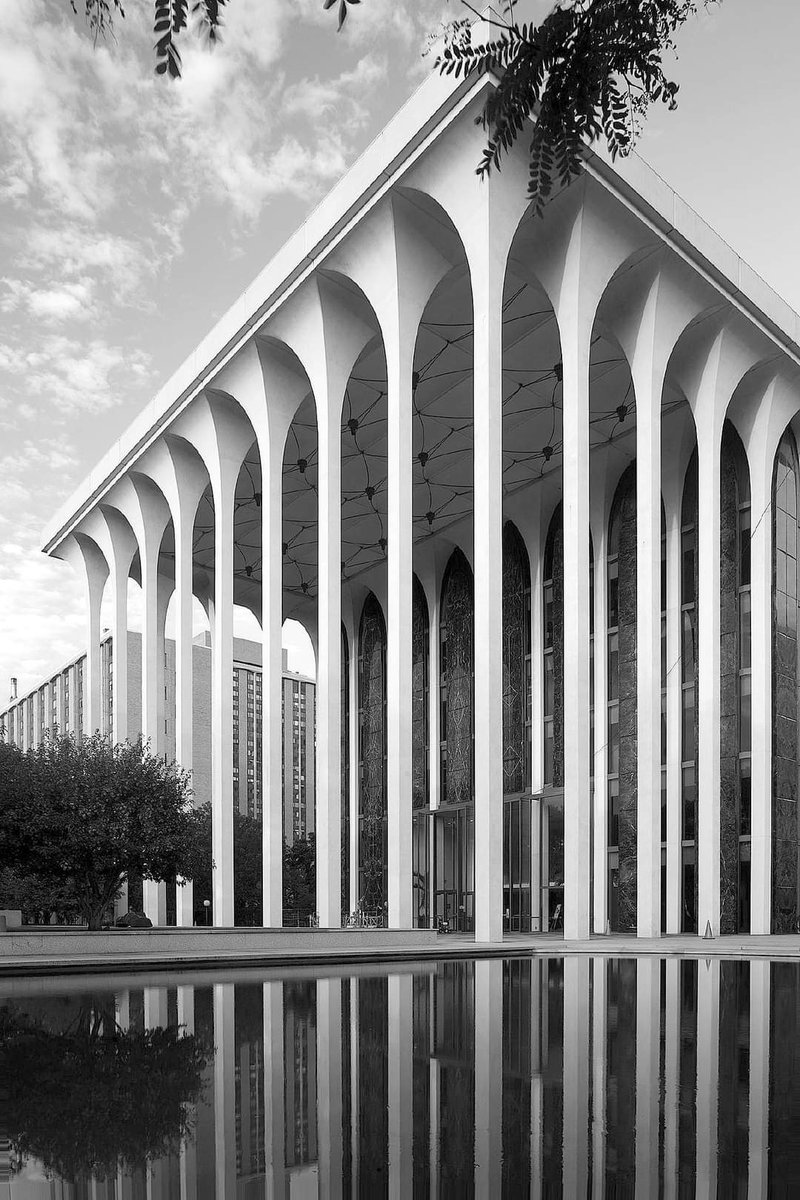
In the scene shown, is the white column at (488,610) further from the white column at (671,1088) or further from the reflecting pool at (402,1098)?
the reflecting pool at (402,1098)

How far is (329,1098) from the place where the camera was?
6.62 m

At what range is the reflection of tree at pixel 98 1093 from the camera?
5391mm

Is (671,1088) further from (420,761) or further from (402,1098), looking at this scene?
(420,761)

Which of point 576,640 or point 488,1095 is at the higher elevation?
point 576,640

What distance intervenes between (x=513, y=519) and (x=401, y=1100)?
40.3 m

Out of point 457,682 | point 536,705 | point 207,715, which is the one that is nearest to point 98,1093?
point 536,705

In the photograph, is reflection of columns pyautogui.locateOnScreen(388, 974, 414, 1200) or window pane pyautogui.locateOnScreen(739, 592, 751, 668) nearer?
reflection of columns pyautogui.locateOnScreen(388, 974, 414, 1200)

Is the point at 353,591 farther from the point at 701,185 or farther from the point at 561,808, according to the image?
the point at 701,185

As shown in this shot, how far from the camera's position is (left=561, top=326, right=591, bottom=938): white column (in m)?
26.0

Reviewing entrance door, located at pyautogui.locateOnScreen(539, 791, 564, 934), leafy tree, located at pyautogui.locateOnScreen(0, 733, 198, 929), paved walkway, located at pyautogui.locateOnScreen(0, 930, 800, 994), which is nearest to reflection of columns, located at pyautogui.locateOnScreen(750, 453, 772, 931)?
paved walkway, located at pyautogui.locateOnScreen(0, 930, 800, 994)

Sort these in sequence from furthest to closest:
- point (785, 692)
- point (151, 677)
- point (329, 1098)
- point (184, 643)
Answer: point (151, 677) → point (184, 643) → point (785, 692) → point (329, 1098)

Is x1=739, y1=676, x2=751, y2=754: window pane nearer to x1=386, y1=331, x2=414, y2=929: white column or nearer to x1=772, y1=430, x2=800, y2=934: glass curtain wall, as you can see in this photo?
x1=772, y1=430, x2=800, y2=934: glass curtain wall

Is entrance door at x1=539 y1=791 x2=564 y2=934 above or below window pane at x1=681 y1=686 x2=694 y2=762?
below

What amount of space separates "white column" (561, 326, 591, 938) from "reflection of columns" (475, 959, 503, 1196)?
1251cm
